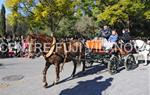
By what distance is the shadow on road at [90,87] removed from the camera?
11938 millimetres

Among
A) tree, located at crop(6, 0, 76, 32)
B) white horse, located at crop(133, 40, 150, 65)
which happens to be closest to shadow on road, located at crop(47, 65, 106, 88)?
white horse, located at crop(133, 40, 150, 65)

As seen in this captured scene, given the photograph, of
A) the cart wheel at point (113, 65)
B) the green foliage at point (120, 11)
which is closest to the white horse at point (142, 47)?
the cart wheel at point (113, 65)

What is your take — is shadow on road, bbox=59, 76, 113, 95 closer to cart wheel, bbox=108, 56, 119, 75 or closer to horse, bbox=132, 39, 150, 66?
cart wheel, bbox=108, 56, 119, 75

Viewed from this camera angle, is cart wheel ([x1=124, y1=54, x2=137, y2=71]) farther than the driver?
Yes

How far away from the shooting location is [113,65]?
14.7 metres

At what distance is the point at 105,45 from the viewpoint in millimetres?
15398

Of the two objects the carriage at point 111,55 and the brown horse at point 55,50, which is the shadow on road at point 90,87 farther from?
the carriage at point 111,55

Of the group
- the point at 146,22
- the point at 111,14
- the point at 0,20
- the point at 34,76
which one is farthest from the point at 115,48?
the point at 0,20

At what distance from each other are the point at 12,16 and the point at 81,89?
30927 mm

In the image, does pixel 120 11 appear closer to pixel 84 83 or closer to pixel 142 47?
pixel 142 47

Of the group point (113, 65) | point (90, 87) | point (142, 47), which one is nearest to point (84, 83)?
point (90, 87)

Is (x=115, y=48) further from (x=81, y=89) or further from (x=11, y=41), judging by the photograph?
(x=11, y=41)

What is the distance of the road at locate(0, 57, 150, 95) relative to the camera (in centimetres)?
1202

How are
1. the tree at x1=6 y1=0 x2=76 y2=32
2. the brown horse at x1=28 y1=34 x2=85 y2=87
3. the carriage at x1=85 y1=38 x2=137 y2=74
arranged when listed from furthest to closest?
1. the tree at x1=6 y1=0 x2=76 y2=32
2. the carriage at x1=85 y1=38 x2=137 y2=74
3. the brown horse at x1=28 y1=34 x2=85 y2=87
